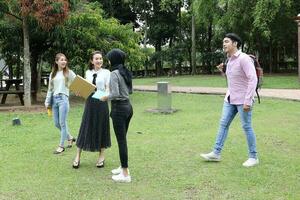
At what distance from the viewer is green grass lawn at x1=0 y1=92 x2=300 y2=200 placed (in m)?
5.62

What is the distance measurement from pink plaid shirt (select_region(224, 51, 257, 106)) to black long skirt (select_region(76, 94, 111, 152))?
171 cm

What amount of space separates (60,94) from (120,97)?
2376 mm

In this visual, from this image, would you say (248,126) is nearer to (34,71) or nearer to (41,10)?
(41,10)

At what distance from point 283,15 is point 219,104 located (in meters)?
13.6

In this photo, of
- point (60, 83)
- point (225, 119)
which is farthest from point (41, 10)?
point (225, 119)

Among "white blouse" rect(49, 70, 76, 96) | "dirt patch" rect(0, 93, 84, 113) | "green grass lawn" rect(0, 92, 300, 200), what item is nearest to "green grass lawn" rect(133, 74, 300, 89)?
"dirt patch" rect(0, 93, 84, 113)

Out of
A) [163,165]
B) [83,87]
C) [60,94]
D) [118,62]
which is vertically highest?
[118,62]

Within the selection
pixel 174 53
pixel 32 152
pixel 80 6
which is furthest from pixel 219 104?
pixel 174 53

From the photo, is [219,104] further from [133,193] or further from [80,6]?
[133,193]

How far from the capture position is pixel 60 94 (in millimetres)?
8016

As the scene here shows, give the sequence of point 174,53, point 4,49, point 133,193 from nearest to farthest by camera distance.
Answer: point 133,193, point 4,49, point 174,53

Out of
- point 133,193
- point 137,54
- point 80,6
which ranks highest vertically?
point 80,6

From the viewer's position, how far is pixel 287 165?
6.70 meters

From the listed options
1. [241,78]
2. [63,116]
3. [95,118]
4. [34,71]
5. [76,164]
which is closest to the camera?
[241,78]
